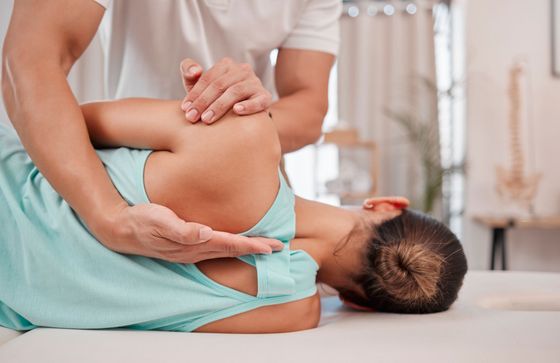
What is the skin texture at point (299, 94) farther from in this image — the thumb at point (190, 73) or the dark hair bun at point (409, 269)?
the dark hair bun at point (409, 269)

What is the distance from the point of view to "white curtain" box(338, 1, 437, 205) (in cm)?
492

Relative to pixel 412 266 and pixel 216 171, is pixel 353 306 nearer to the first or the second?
pixel 412 266

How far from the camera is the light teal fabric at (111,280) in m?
1.02

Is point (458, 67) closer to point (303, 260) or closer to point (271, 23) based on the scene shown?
point (271, 23)

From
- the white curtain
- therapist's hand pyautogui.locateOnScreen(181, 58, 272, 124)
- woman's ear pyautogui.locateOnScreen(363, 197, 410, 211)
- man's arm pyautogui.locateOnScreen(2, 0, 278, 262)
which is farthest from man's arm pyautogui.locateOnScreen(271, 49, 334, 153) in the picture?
the white curtain

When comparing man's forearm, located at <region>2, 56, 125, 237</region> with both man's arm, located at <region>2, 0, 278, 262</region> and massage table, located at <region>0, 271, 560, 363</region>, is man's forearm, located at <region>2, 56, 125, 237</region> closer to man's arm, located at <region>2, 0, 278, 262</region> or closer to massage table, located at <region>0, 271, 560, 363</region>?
man's arm, located at <region>2, 0, 278, 262</region>

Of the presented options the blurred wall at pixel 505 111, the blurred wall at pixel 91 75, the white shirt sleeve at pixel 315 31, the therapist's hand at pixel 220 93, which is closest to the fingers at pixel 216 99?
the therapist's hand at pixel 220 93

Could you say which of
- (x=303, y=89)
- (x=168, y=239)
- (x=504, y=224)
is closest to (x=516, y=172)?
(x=504, y=224)

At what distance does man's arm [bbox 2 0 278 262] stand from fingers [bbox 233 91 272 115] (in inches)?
9.0

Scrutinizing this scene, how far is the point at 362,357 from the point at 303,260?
0.29 meters

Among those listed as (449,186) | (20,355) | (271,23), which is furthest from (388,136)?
(20,355)

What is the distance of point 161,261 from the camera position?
1043 millimetres

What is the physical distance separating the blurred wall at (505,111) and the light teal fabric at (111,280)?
11.9ft

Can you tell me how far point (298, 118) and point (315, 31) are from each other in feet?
0.96
